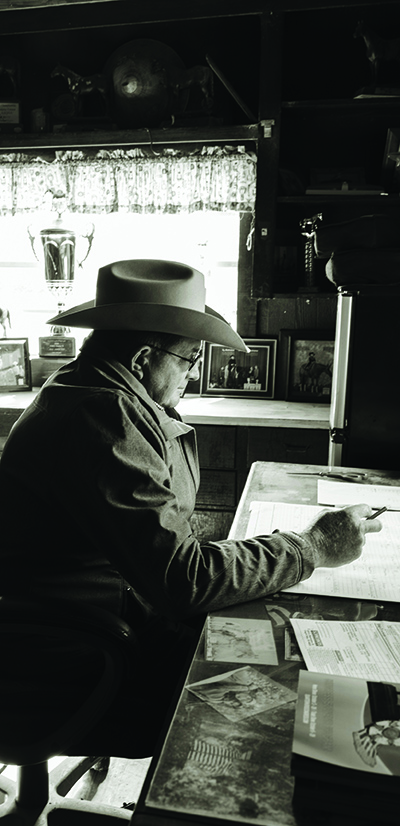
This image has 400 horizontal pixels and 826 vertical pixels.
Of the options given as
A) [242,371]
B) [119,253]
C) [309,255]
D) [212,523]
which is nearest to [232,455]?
[212,523]

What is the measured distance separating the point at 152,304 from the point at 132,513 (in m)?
0.43

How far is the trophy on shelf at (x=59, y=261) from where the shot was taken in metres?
3.27

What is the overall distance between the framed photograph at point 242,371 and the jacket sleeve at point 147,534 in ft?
7.23

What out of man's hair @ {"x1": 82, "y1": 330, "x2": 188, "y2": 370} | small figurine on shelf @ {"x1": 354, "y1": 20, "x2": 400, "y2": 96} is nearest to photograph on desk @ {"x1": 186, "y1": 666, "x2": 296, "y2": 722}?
man's hair @ {"x1": 82, "y1": 330, "x2": 188, "y2": 370}

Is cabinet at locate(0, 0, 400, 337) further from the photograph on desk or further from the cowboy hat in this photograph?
the photograph on desk

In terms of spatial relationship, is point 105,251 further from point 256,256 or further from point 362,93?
point 362,93

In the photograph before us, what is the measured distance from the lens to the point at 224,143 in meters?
3.03

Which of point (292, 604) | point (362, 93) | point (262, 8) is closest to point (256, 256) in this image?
point (362, 93)

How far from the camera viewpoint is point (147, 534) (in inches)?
39.6

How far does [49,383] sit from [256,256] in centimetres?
199

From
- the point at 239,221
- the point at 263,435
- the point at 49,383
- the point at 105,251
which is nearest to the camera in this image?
the point at 49,383

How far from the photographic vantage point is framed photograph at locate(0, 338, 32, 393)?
329 centimetres

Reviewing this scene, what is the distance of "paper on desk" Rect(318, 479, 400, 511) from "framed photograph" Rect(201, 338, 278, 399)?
1427 millimetres

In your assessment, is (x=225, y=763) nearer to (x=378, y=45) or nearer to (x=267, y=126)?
(x=267, y=126)
